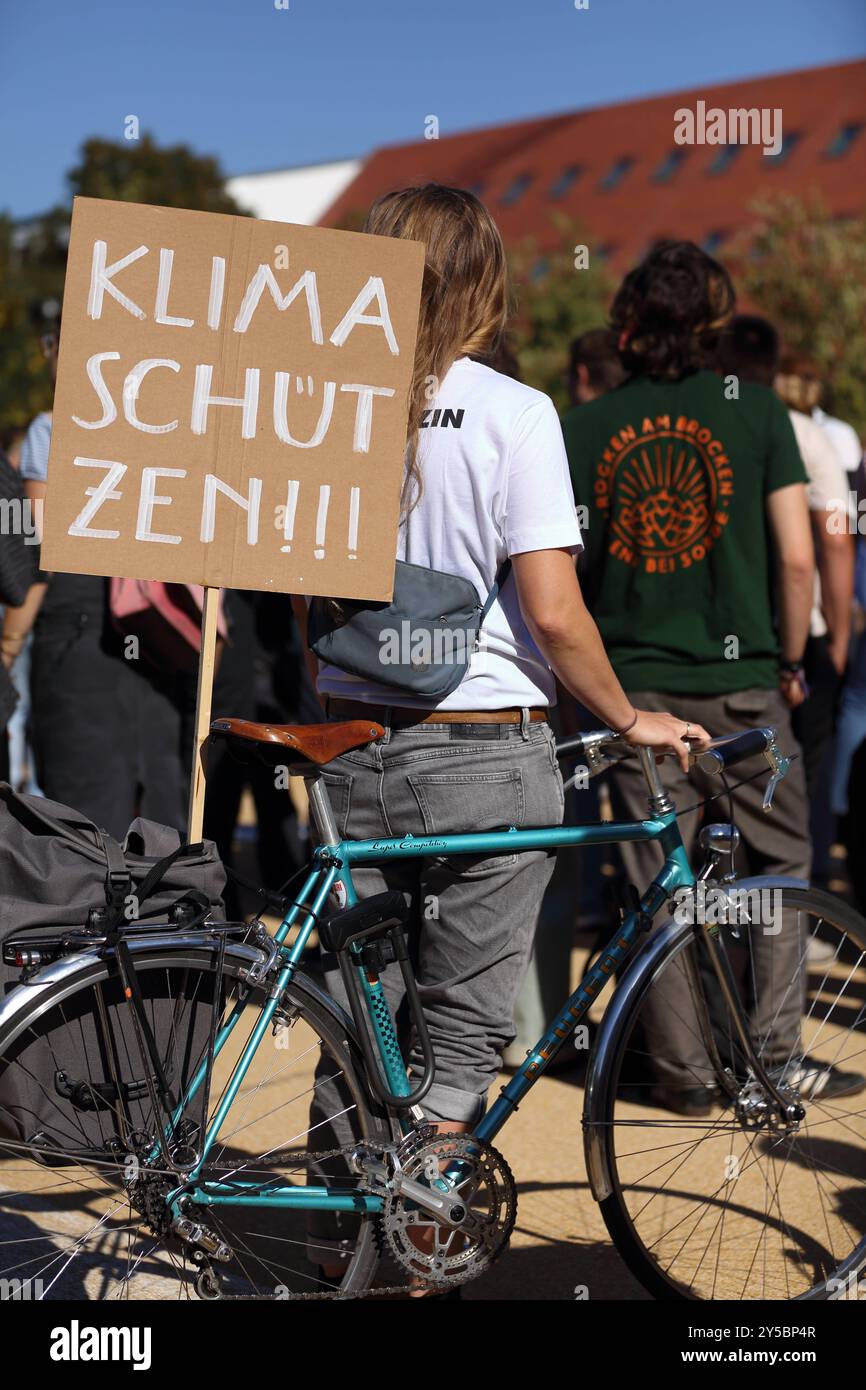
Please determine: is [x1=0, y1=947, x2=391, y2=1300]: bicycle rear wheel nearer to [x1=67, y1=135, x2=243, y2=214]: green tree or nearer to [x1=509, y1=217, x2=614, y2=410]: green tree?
[x1=509, y1=217, x2=614, y2=410]: green tree

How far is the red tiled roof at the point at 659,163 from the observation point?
156 feet

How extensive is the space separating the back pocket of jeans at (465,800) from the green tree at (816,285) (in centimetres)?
2859

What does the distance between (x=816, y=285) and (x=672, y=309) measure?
30580mm

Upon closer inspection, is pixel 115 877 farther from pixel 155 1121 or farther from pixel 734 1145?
pixel 734 1145

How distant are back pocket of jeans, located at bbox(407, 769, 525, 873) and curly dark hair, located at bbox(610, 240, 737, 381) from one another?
1755 millimetres

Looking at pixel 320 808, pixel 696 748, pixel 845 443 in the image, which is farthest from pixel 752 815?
pixel 845 443

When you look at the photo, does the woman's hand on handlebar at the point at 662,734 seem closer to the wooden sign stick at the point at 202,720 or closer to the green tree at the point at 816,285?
the wooden sign stick at the point at 202,720

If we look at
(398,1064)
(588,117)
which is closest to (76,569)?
(398,1064)

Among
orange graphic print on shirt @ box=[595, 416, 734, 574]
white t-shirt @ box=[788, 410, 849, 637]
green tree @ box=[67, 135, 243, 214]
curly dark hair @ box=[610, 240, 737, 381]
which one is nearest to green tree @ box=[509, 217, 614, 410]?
green tree @ box=[67, 135, 243, 214]

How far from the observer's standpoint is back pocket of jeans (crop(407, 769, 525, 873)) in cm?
269

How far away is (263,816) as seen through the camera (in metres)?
6.20

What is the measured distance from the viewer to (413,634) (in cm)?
266

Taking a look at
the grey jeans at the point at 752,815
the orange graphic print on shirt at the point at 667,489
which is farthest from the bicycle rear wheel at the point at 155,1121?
the orange graphic print on shirt at the point at 667,489
